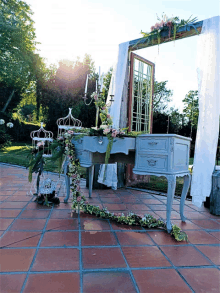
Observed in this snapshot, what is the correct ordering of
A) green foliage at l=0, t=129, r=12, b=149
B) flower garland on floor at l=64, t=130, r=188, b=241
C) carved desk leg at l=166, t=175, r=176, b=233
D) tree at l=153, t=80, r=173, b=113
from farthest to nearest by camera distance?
tree at l=153, t=80, r=173, b=113
green foliage at l=0, t=129, r=12, b=149
flower garland on floor at l=64, t=130, r=188, b=241
carved desk leg at l=166, t=175, r=176, b=233

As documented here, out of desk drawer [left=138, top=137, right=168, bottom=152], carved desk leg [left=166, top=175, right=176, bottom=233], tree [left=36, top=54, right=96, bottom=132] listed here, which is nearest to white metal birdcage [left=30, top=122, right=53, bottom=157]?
desk drawer [left=138, top=137, right=168, bottom=152]

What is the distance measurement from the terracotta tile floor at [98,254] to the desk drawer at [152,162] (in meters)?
0.65

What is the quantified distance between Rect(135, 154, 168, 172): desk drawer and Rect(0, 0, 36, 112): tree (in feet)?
38.4

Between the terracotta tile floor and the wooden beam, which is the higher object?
the wooden beam

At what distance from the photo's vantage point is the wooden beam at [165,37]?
323cm

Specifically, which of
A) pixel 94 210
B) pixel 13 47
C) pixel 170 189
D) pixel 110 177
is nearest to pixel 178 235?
pixel 170 189

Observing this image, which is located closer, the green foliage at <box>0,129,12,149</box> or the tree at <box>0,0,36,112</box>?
the green foliage at <box>0,129,12,149</box>

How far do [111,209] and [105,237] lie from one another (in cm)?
86

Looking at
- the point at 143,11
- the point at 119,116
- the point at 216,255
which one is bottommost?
the point at 216,255

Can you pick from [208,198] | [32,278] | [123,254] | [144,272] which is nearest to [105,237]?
[123,254]

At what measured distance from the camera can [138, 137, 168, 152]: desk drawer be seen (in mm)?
2230

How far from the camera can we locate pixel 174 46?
3.45 metres

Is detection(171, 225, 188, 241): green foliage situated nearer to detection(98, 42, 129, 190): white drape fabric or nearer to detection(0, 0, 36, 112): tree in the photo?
Answer: detection(98, 42, 129, 190): white drape fabric

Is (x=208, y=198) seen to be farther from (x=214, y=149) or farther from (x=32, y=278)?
(x=32, y=278)
